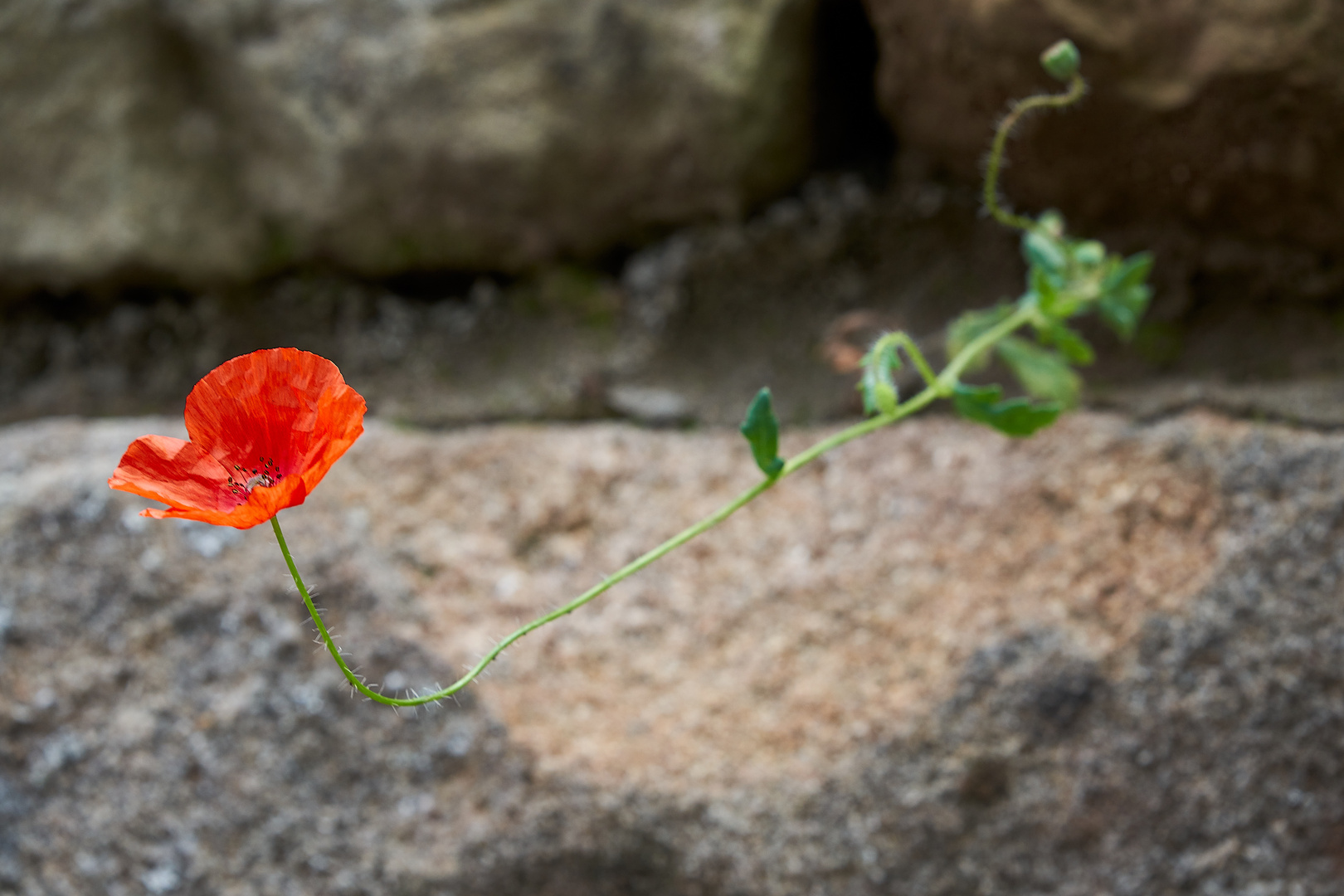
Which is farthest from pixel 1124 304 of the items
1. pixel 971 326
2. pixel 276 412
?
pixel 276 412

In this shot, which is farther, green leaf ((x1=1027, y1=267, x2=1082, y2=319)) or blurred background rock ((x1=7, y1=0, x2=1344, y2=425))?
blurred background rock ((x1=7, y1=0, x2=1344, y2=425))

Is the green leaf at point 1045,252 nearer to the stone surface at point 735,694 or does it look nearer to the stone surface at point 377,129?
the stone surface at point 735,694

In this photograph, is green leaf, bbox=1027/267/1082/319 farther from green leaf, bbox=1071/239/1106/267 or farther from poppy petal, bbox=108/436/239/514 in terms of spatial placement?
poppy petal, bbox=108/436/239/514

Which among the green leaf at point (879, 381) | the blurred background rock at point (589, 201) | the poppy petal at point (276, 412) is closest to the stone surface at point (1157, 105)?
the blurred background rock at point (589, 201)

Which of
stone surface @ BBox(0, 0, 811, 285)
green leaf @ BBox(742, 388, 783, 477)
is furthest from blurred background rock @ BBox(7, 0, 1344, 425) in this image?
green leaf @ BBox(742, 388, 783, 477)

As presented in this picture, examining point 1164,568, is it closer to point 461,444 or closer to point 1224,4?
point 1224,4

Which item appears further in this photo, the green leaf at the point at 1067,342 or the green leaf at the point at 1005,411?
the green leaf at the point at 1067,342
